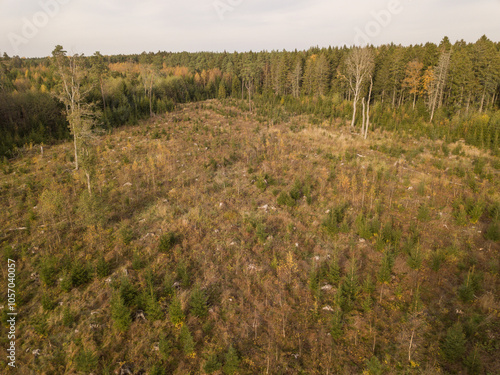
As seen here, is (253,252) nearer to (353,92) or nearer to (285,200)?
(285,200)

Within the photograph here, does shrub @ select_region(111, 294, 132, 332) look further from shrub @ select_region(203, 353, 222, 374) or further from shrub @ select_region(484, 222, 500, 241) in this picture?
shrub @ select_region(484, 222, 500, 241)

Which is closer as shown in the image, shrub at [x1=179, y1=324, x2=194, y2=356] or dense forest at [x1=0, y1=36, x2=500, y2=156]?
shrub at [x1=179, y1=324, x2=194, y2=356]

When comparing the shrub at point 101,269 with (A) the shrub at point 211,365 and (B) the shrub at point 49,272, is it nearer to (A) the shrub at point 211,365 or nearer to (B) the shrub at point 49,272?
(B) the shrub at point 49,272

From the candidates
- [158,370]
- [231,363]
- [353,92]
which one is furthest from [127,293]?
[353,92]

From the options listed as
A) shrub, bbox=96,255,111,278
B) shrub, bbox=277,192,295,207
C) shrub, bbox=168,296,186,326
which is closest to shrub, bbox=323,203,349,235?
shrub, bbox=277,192,295,207

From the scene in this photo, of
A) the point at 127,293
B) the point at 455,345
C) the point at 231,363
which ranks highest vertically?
the point at 455,345

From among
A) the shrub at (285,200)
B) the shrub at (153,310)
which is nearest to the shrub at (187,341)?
the shrub at (153,310)

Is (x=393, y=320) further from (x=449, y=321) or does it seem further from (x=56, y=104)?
(x=56, y=104)
